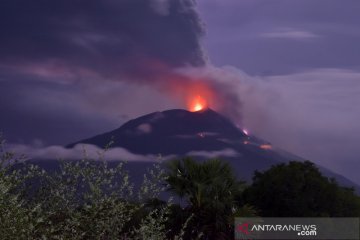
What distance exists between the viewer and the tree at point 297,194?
170 feet

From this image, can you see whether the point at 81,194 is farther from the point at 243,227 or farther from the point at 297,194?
the point at 297,194

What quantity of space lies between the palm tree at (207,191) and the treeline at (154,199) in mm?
46

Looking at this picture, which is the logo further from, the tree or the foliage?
the tree

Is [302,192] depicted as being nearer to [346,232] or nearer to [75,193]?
[346,232]

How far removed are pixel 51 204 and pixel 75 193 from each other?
673mm

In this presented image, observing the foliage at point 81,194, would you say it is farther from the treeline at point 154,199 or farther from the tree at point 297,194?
the tree at point 297,194

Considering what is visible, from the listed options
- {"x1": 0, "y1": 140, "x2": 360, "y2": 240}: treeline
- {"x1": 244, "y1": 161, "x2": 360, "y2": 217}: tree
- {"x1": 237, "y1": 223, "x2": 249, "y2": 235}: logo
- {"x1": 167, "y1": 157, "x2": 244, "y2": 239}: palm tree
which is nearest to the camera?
{"x1": 0, "y1": 140, "x2": 360, "y2": 240}: treeline

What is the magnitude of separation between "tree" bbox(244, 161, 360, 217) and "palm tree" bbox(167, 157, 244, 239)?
77.0 feet

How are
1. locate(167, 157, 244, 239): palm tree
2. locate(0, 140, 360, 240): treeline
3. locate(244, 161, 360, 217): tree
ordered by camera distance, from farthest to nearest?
1. locate(244, 161, 360, 217): tree
2. locate(167, 157, 244, 239): palm tree
3. locate(0, 140, 360, 240): treeline

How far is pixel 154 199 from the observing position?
1054 inches

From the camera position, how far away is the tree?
170 feet

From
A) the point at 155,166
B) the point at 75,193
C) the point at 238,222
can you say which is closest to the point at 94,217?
the point at 75,193

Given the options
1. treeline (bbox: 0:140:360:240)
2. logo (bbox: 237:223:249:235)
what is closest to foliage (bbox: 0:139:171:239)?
treeline (bbox: 0:140:360:240)

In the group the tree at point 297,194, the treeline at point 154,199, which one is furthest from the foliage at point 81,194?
the tree at point 297,194
